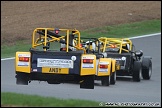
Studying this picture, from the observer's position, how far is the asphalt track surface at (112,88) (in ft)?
45.0

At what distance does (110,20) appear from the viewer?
3638cm

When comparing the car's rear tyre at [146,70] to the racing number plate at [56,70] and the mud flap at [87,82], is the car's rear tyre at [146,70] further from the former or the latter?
the racing number plate at [56,70]

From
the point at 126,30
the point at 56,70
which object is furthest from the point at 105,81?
the point at 126,30

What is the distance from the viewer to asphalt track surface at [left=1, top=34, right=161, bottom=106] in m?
13.7

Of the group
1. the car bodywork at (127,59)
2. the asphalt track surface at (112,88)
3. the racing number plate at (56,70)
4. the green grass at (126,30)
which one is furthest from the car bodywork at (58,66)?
the green grass at (126,30)

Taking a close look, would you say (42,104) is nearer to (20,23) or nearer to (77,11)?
(20,23)

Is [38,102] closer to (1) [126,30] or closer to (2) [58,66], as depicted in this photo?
(2) [58,66]

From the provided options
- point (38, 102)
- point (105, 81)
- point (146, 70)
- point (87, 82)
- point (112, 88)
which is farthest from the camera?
point (146, 70)

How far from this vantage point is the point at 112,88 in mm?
17531

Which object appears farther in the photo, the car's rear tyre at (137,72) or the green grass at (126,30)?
the green grass at (126,30)

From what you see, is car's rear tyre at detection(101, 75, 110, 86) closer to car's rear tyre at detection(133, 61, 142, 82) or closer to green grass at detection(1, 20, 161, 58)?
car's rear tyre at detection(133, 61, 142, 82)

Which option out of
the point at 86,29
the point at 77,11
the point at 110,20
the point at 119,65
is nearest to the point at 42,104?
the point at 119,65

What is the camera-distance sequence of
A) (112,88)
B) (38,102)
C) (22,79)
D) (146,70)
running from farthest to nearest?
(146,70) < (112,88) < (22,79) < (38,102)

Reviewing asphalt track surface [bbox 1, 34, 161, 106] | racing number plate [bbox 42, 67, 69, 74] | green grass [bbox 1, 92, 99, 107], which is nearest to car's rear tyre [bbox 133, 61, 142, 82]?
asphalt track surface [bbox 1, 34, 161, 106]
